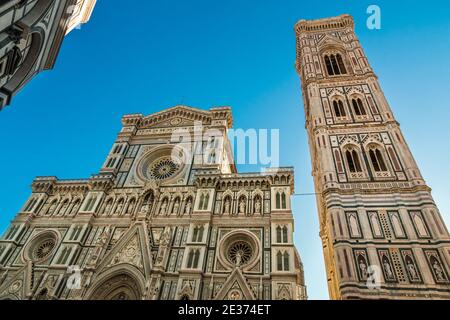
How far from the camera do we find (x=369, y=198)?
17.8m

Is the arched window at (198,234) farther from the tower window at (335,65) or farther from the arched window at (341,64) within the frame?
the arched window at (341,64)

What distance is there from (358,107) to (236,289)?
59.2ft

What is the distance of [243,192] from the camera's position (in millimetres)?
20328

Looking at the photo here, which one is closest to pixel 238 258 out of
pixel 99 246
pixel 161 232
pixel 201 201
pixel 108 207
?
pixel 201 201

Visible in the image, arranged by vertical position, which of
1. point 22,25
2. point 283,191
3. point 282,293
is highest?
point 283,191

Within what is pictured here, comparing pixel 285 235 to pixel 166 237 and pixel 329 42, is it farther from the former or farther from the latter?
pixel 329 42

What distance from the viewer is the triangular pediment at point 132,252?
17703 mm

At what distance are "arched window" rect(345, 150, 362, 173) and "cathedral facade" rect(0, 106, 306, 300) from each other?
441cm

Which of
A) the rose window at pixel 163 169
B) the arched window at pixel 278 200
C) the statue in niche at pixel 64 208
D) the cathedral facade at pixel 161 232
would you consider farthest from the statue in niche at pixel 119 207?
the arched window at pixel 278 200

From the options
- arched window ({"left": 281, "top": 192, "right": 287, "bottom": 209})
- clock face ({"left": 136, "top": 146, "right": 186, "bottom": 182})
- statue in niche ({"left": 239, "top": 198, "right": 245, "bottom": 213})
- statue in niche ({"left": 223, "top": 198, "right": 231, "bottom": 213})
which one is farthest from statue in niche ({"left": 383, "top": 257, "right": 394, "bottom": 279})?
clock face ({"left": 136, "top": 146, "right": 186, "bottom": 182})
